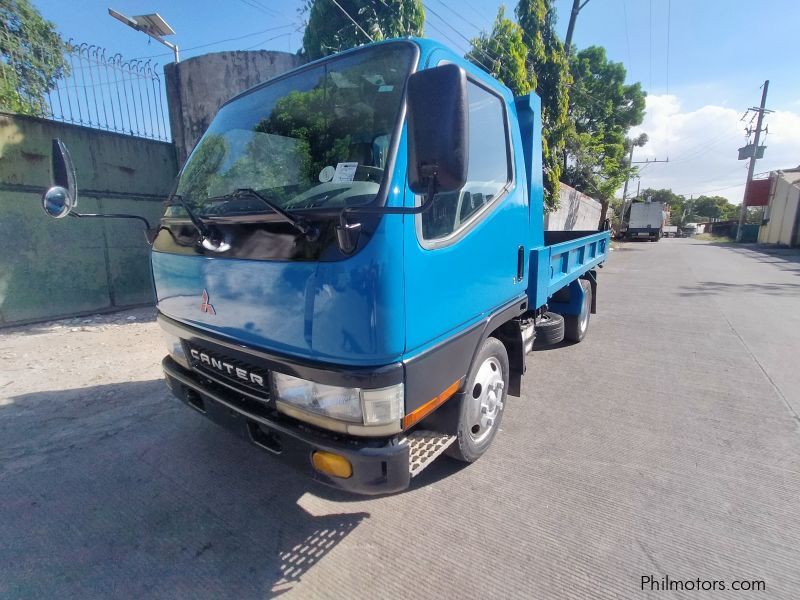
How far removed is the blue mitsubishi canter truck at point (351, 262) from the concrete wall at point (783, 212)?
32.6m

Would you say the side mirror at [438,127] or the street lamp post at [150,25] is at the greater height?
the street lamp post at [150,25]

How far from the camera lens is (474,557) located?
191 centimetres

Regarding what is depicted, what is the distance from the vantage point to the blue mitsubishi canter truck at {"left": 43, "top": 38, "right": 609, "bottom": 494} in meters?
1.50

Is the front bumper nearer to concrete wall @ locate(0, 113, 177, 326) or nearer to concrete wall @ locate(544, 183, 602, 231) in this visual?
concrete wall @ locate(0, 113, 177, 326)

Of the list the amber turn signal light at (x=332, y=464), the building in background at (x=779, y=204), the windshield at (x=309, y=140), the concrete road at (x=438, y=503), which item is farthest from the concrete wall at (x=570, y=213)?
the building in background at (x=779, y=204)

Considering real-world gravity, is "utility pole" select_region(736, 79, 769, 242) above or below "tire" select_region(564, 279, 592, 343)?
above

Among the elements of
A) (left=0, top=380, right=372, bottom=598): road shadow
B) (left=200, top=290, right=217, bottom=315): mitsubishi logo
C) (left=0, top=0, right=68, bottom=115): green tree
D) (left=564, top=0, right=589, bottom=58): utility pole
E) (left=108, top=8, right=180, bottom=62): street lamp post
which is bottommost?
(left=0, top=380, right=372, bottom=598): road shadow

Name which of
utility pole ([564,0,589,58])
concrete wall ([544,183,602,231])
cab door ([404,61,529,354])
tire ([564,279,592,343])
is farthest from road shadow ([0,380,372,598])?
utility pole ([564,0,589,58])

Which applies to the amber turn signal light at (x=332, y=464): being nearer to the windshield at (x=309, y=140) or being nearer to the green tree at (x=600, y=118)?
the windshield at (x=309, y=140)

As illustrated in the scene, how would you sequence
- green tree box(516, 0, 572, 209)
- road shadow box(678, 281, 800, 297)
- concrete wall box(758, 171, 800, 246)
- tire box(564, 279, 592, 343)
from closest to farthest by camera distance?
tire box(564, 279, 592, 343) → road shadow box(678, 281, 800, 297) → green tree box(516, 0, 572, 209) → concrete wall box(758, 171, 800, 246)

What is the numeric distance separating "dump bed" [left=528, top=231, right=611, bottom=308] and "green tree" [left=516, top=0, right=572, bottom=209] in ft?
19.7

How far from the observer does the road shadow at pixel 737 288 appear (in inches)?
339

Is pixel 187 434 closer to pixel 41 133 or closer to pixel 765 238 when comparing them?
pixel 41 133

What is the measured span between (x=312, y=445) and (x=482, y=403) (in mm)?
1199
